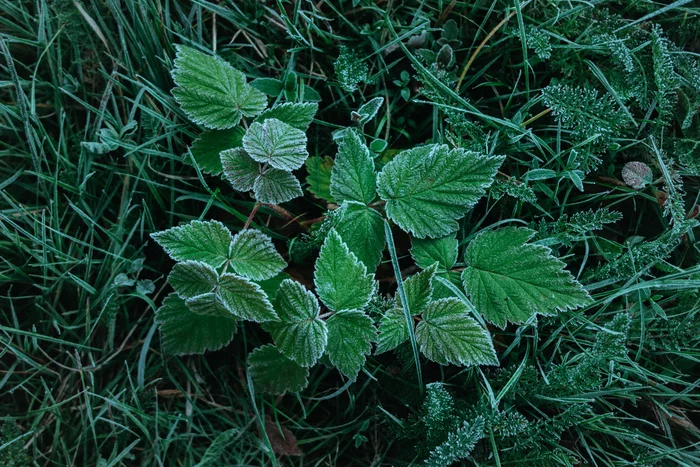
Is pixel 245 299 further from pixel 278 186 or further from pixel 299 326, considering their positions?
pixel 278 186

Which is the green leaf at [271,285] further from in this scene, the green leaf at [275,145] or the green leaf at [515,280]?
the green leaf at [515,280]

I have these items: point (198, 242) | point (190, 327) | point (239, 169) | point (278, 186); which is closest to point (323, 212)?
point (278, 186)

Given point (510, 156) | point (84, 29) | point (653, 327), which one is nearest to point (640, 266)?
point (653, 327)

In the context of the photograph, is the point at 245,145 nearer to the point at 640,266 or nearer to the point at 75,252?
the point at 75,252

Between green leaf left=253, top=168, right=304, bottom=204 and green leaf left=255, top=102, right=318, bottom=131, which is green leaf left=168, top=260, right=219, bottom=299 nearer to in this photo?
green leaf left=253, top=168, right=304, bottom=204

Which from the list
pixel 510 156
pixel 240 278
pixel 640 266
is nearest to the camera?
pixel 240 278

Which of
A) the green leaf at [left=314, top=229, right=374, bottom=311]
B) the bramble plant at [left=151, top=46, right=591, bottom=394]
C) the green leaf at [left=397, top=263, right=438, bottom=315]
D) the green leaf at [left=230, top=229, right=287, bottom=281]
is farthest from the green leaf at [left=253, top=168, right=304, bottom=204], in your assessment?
the green leaf at [left=397, top=263, right=438, bottom=315]

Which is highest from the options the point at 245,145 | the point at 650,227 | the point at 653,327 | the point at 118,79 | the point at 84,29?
the point at 84,29

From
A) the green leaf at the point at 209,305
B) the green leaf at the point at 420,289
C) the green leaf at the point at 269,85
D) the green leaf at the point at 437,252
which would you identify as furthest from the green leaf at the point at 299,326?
the green leaf at the point at 269,85
